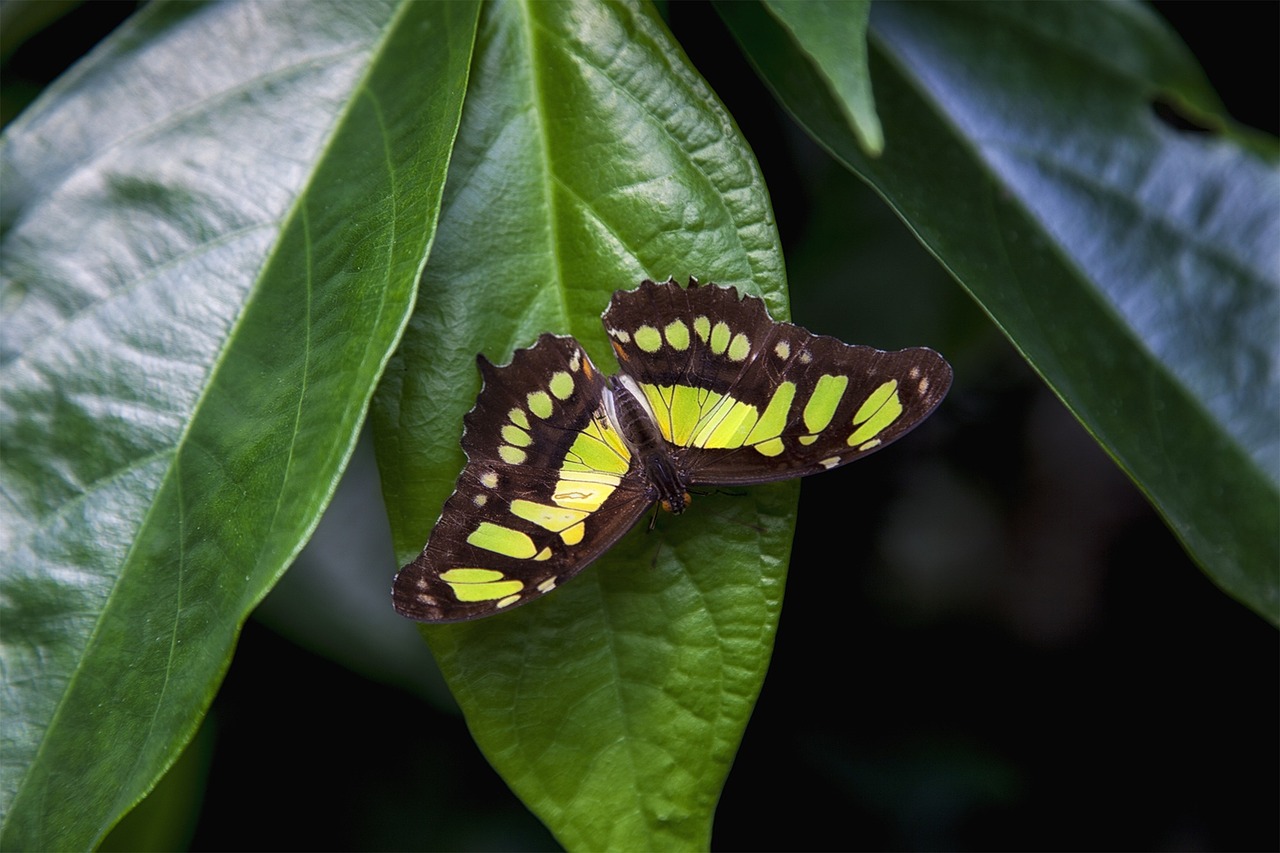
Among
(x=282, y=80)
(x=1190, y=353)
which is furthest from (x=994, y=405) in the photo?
(x=282, y=80)

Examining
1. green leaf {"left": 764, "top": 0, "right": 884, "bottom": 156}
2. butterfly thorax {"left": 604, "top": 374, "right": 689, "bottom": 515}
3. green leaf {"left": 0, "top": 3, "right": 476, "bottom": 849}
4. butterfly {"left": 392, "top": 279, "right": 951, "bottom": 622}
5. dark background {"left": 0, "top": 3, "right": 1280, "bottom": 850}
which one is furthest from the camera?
dark background {"left": 0, "top": 3, "right": 1280, "bottom": 850}

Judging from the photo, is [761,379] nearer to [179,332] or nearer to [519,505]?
[519,505]

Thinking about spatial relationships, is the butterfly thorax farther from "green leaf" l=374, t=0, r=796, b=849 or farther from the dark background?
the dark background

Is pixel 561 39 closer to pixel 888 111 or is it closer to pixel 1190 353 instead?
pixel 888 111

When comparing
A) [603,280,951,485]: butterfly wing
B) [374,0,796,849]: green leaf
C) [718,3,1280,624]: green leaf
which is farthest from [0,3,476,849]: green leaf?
[718,3,1280,624]: green leaf

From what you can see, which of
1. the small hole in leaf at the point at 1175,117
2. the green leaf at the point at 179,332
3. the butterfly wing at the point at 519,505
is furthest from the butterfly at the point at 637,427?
the small hole in leaf at the point at 1175,117

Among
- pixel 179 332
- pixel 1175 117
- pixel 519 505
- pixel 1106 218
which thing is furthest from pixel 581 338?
pixel 1175 117

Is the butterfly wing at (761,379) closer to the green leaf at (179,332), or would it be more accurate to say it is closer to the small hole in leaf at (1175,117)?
the green leaf at (179,332)
